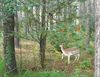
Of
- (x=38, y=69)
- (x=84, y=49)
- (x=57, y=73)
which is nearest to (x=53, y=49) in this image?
(x=84, y=49)

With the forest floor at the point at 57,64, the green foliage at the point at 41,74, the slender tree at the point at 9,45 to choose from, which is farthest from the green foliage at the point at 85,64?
the slender tree at the point at 9,45

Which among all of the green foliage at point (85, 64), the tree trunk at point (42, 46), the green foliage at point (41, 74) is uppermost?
the tree trunk at point (42, 46)

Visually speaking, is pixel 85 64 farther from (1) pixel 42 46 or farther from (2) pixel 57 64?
(1) pixel 42 46

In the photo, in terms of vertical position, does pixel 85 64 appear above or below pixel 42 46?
below

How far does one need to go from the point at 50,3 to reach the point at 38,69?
97.8 inches

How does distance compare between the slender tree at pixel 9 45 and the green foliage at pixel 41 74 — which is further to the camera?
the green foliage at pixel 41 74

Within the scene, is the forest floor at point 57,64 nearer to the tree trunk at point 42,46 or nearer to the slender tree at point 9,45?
the tree trunk at point 42,46

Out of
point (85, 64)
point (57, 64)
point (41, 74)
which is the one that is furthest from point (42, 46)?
point (85, 64)

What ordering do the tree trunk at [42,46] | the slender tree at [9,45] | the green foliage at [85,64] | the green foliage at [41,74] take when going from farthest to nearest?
the green foliage at [85,64] → the tree trunk at [42,46] → the green foliage at [41,74] → the slender tree at [9,45]

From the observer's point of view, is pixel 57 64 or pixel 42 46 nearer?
pixel 42 46

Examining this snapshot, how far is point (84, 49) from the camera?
18203 millimetres

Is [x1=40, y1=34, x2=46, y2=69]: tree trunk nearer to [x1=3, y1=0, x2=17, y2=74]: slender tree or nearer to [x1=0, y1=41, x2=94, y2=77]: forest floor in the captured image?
[x1=0, y1=41, x2=94, y2=77]: forest floor

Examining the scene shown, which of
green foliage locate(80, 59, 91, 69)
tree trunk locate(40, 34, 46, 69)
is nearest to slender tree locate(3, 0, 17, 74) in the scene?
tree trunk locate(40, 34, 46, 69)

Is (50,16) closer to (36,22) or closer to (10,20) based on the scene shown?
(36,22)
